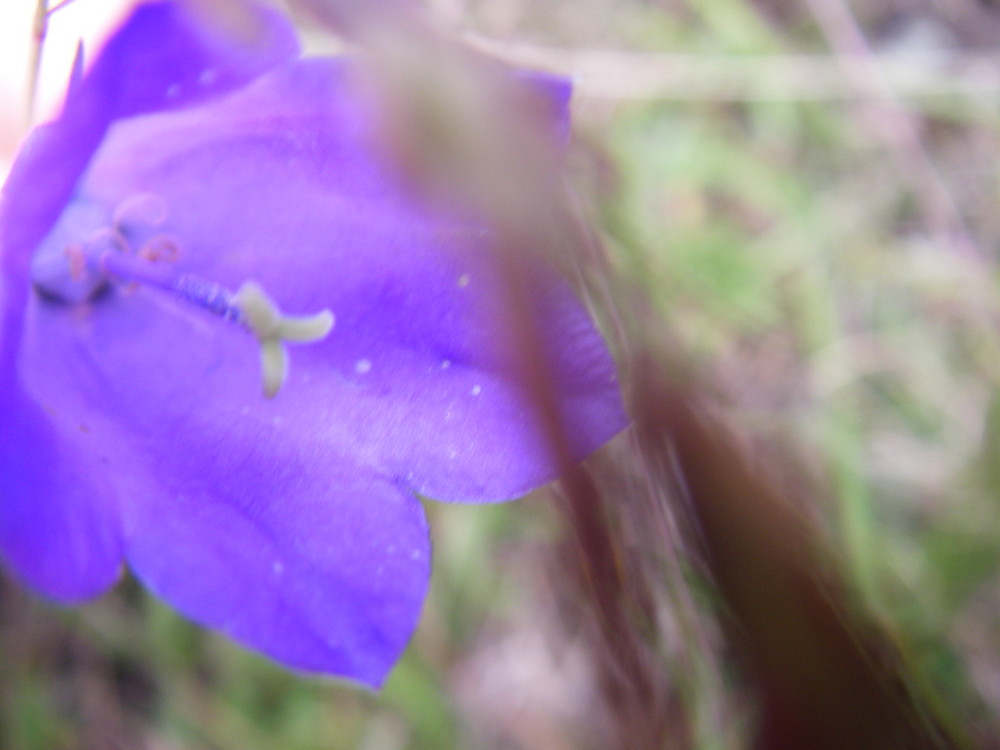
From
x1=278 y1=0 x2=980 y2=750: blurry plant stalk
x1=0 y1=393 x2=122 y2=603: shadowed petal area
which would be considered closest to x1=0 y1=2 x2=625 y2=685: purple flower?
x1=0 y1=393 x2=122 y2=603: shadowed petal area

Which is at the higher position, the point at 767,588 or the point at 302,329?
the point at 767,588

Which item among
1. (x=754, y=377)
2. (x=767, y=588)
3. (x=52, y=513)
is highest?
(x=767, y=588)

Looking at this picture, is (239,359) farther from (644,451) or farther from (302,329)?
(644,451)

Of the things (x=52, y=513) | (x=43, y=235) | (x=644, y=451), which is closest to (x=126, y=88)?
(x=43, y=235)

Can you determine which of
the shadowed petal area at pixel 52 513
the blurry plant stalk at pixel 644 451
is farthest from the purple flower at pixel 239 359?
the blurry plant stalk at pixel 644 451

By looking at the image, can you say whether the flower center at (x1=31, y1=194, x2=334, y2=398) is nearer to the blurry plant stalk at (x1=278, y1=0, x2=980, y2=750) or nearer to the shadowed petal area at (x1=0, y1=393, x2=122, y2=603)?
the shadowed petal area at (x1=0, y1=393, x2=122, y2=603)
